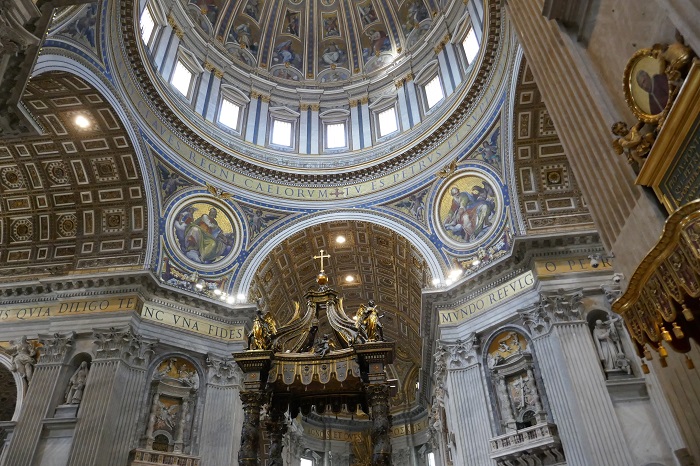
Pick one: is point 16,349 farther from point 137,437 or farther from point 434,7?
point 434,7

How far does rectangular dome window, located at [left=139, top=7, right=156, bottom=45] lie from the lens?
53.7 feet

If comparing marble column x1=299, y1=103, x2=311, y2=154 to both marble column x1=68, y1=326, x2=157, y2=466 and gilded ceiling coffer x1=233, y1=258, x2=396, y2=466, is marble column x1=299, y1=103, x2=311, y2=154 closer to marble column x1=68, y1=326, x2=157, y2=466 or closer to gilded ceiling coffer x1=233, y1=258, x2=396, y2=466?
marble column x1=68, y1=326, x2=157, y2=466

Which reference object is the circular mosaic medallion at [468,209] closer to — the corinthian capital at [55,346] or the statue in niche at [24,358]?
the corinthian capital at [55,346]

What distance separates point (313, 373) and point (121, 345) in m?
6.39

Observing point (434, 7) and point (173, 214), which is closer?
point (173, 214)

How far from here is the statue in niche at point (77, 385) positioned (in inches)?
498

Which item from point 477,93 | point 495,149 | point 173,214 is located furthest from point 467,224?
point 173,214

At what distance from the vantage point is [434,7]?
2075 centimetres

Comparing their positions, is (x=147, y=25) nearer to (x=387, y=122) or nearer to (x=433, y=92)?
(x=387, y=122)

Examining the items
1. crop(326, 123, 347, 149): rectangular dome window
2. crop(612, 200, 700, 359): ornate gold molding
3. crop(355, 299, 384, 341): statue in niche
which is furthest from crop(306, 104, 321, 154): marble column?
crop(612, 200, 700, 359): ornate gold molding

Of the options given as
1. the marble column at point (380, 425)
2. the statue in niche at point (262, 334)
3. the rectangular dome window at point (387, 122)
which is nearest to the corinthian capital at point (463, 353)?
the marble column at point (380, 425)

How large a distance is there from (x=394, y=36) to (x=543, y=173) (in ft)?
37.1

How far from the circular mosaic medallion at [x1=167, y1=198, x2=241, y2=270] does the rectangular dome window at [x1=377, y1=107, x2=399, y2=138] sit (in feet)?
24.0

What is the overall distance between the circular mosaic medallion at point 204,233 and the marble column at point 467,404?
8.23 meters
